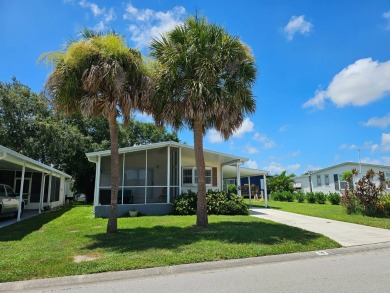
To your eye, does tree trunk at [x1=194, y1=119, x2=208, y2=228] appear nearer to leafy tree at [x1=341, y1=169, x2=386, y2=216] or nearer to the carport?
leafy tree at [x1=341, y1=169, x2=386, y2=216]

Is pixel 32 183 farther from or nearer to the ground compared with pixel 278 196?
farther from the ground

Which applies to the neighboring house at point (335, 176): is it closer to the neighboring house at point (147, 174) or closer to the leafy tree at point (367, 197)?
the leafy tree at point (367, 197)

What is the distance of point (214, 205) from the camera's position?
16594mm

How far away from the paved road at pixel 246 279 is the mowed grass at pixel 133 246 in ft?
0.94

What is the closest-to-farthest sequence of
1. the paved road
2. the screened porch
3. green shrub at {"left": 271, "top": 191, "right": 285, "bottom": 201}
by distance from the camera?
the paved road → the screened porch → green shrub at {"left": 271, "top": 191, "right": 285, "bottom": 201}

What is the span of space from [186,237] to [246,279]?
12.3ft

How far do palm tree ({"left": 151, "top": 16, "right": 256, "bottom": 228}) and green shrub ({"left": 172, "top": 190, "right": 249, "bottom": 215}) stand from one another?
5.02 m

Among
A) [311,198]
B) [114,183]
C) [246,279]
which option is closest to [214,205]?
[114,183]

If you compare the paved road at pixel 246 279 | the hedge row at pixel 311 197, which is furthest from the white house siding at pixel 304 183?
the paved road at pixel 246 279

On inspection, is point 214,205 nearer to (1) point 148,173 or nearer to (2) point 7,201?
(1) point 148,173

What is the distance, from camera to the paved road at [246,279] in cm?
536

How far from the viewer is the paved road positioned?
17.6 feet

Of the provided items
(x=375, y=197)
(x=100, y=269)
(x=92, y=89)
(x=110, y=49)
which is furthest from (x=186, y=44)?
(x=375, y=197)

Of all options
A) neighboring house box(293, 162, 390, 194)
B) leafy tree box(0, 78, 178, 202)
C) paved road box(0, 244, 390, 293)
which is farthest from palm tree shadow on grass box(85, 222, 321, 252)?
neighboring house box(293, 162, 390, 194)
